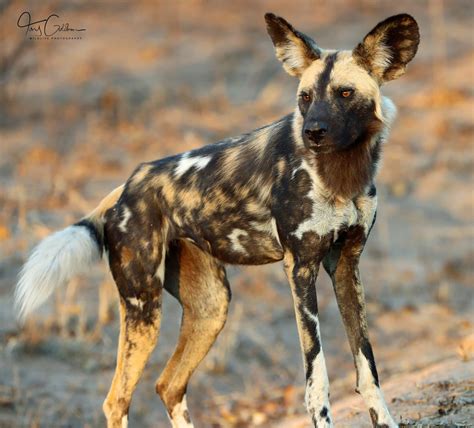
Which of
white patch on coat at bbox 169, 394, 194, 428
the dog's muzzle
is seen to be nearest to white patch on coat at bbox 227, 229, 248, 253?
the dog's muzzle

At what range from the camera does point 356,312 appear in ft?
12.2

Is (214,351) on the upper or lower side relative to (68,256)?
lower

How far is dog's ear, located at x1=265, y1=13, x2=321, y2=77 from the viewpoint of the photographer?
369 centimetres

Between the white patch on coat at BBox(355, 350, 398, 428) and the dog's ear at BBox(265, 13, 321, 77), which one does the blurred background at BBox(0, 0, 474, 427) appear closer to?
the white patch on coat at BBox(355, 350, 398, 428)

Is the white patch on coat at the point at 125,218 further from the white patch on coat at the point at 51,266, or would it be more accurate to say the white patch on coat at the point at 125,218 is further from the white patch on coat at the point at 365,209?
the white patch on coat at the point at 365,209

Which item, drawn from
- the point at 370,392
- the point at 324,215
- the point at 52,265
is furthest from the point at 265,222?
the point at 52,265

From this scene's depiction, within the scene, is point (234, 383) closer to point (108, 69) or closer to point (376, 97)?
point (376, 97)

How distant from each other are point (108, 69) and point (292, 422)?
23.5 feet

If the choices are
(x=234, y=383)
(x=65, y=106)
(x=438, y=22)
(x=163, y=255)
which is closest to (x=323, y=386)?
(x=163, y=255)

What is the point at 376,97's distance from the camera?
358 centimetres

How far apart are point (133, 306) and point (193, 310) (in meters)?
0.28

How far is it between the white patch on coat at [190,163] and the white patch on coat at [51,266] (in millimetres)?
462

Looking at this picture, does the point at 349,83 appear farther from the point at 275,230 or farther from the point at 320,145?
the point at 275,230
